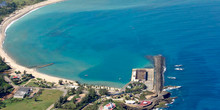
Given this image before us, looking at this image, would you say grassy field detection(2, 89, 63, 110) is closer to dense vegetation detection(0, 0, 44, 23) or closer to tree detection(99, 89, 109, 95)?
tree detection(99, 89, 109, 95)

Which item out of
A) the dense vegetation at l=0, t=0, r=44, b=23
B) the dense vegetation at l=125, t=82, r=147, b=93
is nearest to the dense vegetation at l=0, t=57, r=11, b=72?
the dense vegetation at l=0, t=0, r=44, b=23

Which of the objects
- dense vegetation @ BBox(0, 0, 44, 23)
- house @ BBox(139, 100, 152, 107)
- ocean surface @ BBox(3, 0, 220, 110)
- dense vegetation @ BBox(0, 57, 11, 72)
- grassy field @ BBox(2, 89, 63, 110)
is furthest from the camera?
dense vegetation @ BBox(0, 0, 44, 23)

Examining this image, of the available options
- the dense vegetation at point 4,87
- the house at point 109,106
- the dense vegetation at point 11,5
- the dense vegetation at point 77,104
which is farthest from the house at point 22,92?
the dense vegetation at point 11,5

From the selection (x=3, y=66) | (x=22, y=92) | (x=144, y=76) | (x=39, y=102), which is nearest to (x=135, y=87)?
(x=144, y=76)

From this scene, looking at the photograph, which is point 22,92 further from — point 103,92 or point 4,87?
point 103,92

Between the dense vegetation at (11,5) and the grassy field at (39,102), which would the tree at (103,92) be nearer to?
the grassy field at (39,102)

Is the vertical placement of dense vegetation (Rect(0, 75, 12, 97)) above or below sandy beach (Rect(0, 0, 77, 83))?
below

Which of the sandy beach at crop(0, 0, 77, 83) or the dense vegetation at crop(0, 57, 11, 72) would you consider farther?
the dense vegetation at crop(0, 57, 11, 72)
